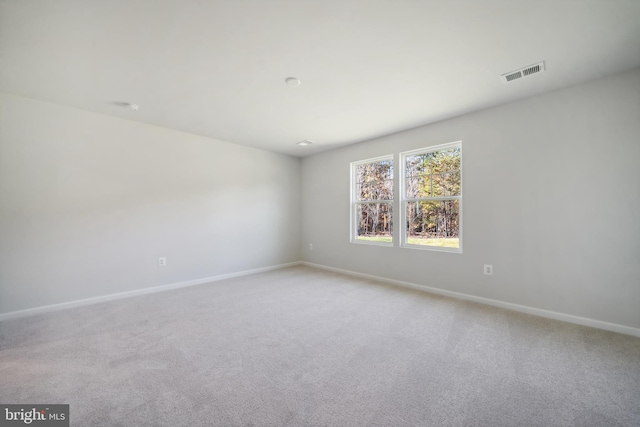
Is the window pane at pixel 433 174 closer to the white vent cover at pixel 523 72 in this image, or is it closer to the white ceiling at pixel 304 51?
the white ceiling at pixel 304 51

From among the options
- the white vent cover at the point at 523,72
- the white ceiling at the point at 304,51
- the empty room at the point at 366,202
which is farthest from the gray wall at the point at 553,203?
the white vent cover at the point at 523,72

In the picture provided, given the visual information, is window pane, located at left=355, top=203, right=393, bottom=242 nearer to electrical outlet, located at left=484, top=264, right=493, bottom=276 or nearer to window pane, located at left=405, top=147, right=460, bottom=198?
window pane, located at left=405, top=147, right=460, bottom=198

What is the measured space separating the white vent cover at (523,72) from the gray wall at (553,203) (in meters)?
0.60

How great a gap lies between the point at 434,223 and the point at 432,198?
1.19 ft

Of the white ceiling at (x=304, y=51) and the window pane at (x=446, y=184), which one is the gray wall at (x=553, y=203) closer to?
the window pane at (x=446, y=184)

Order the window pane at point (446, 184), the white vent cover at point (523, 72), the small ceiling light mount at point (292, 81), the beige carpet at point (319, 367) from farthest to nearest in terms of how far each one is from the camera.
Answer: the window pane at point (446, 184)
the small ceiling light mount at point (292, 81)
the white vent cover at point (523, 72)
the beige carpet at point (319, 367)

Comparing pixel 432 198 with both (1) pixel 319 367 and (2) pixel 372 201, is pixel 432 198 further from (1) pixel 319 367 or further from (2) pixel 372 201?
(1) pixel 319 367

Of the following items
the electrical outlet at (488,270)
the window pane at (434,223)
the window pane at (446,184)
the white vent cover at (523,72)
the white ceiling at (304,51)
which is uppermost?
the white ceiling at (304,51)

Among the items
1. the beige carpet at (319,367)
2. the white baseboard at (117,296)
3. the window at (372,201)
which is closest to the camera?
the beige carpet at (319,367)

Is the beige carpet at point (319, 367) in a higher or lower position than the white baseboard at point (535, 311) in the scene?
lower

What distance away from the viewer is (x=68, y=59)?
2.13 meters

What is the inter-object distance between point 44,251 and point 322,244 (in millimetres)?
3950

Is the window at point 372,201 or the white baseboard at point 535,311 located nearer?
the white baseboard at point 535,311

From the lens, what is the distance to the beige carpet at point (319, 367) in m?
1.42
